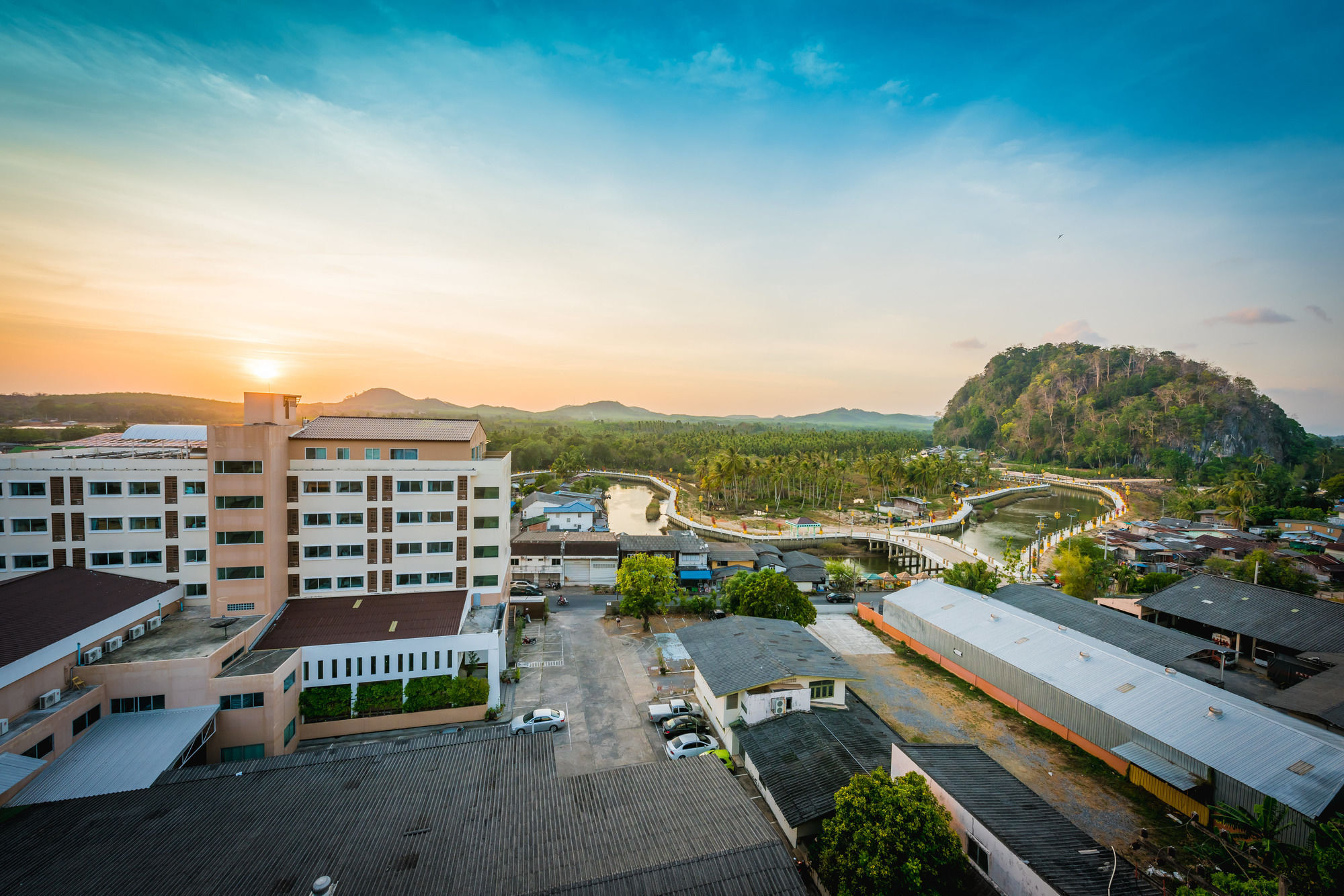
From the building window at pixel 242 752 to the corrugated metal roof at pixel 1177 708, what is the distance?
28.9 metres

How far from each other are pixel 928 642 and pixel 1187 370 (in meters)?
180

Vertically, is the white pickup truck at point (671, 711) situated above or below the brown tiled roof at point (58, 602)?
below

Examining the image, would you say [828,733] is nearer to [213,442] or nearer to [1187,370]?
[213,442]

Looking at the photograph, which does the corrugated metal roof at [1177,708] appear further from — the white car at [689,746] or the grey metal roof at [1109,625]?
the white car at [689,746]

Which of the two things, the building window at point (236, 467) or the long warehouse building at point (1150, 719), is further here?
the building window at point (236, 467)

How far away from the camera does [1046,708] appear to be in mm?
21562

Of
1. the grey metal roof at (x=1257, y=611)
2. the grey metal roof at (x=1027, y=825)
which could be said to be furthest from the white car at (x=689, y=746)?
the grey metal roof at (x=1257, y=611)

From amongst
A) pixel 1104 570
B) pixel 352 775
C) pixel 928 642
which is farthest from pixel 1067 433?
pixel 352 775

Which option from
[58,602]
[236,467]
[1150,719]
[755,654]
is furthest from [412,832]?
→ [1150,719]

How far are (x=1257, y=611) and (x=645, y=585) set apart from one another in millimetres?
31771

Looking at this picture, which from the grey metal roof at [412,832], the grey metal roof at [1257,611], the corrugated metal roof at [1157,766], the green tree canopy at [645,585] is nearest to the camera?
the grey metal roof at [412,832]

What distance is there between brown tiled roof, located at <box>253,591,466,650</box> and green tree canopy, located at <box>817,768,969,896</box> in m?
15.8

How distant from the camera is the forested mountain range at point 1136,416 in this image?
130375 mm

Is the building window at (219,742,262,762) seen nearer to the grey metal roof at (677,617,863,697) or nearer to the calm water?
the grey metal roof at (677,617,863,697)
